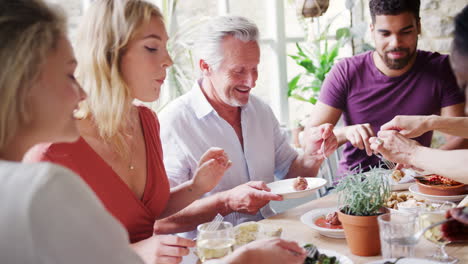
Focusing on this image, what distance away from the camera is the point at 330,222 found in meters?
1.50

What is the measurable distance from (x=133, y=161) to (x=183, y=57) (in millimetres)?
1857

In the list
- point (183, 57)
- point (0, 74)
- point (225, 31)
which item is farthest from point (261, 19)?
point (0, 74)

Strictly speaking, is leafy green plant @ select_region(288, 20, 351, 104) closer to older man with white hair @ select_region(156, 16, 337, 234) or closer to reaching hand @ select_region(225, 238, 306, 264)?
older man with white hair @ select_region(156, 16, 337, 234)

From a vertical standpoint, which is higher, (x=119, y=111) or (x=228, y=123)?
(x=119, y=111)

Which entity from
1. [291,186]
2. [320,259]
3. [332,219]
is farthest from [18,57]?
[291,186]

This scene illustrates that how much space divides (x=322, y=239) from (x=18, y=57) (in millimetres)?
1099

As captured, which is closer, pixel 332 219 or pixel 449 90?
pixel 332 219

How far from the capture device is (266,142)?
7.63ft

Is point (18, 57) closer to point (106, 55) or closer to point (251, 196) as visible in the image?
point (106, 55)

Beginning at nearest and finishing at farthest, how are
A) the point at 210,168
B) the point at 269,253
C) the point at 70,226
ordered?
the point at 70,226, the point at 269,253, the point at 210,168

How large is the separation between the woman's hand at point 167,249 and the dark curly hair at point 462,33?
2.97ft

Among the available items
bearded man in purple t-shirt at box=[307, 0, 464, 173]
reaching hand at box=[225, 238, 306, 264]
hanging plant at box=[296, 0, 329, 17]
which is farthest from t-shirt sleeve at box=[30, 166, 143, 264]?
hanging plant at box=[296, 0, 329, 17]

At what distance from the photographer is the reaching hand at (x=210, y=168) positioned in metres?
1.80

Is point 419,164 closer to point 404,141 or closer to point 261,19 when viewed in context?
point 404,141
